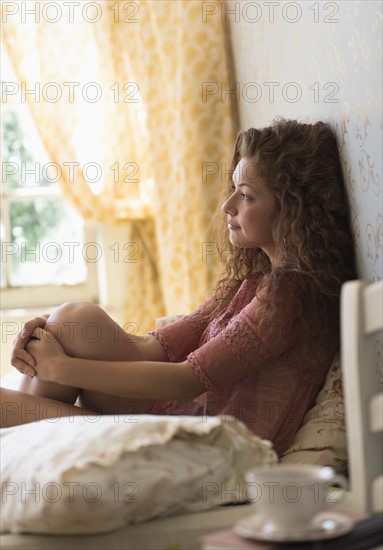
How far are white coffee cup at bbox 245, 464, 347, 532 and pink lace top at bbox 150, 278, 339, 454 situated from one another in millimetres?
706

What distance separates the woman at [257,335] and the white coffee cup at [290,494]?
0.72 meters

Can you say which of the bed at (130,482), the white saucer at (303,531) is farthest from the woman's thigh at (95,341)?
the white saucer at (303,531)

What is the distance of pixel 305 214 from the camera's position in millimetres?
1977

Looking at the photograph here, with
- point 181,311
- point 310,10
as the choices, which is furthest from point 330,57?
point 181,311

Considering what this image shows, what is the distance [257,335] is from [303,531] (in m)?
0.75

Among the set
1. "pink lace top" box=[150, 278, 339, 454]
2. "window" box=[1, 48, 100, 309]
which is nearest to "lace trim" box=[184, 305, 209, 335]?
"pink lace top" box=[150, 278, 339, 454]

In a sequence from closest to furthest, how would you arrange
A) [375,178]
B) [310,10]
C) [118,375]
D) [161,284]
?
[375,178] → [118,375] → [310,10] → [161,284]

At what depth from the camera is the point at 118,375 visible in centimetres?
186

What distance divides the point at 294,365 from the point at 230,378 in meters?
0.15

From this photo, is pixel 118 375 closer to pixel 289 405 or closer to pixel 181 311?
pixel 289 405

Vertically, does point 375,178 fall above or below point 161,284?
above

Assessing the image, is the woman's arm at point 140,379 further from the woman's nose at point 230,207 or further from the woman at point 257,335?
the woman's nose at point 230,207

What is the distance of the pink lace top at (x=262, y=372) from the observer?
1.86 m

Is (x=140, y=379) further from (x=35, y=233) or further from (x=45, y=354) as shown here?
(x=35, y=233)
